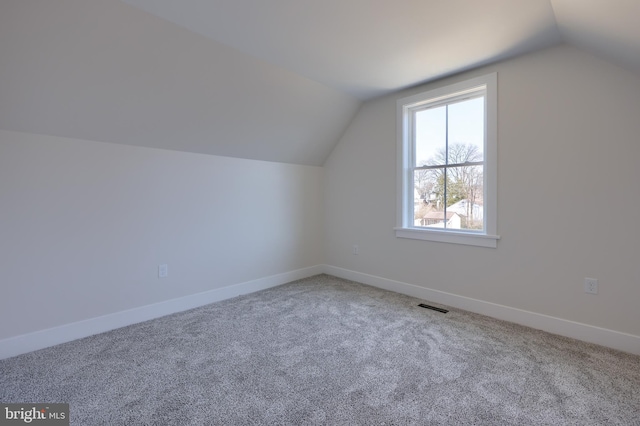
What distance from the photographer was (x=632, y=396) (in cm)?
165

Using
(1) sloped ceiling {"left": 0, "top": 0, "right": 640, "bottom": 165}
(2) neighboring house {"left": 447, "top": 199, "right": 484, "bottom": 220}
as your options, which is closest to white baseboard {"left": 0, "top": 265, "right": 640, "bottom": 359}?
(2) neighboring house {"left": 447, "top": 199, "right": 484, "bottom": 220}

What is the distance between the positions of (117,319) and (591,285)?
13.3 ft

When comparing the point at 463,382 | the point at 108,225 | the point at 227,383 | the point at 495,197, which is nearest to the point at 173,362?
the point at 227,383

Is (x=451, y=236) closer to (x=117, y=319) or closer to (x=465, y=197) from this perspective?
(x=465, y=197)

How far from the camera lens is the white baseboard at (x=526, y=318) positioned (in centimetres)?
218

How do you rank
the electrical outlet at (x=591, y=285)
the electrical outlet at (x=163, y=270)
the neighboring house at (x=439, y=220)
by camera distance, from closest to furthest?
the electrical outlet at (x=591, y=285) → the electrical outlet at (x=163, y=270) → the neighboring house at (x=439, y=220)

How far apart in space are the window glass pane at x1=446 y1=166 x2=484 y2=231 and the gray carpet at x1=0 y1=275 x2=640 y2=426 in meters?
0.97

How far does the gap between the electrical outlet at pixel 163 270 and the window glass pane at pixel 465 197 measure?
3.05 m

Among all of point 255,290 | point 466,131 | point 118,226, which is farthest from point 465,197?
point 118,226

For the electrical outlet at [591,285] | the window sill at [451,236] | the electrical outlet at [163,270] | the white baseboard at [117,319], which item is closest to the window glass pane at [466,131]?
the window sill at [451,236]

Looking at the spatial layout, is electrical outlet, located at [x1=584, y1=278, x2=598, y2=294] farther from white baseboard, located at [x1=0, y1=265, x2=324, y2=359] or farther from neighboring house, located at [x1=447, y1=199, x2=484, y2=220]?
white baseboard, located at [x1=0, y1=265, x2=324, y2=359]

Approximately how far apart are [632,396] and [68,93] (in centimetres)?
423

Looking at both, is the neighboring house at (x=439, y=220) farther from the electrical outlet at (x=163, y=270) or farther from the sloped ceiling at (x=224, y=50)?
the electrical outlet at (x=163, y=270)

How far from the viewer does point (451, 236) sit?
307 cm
